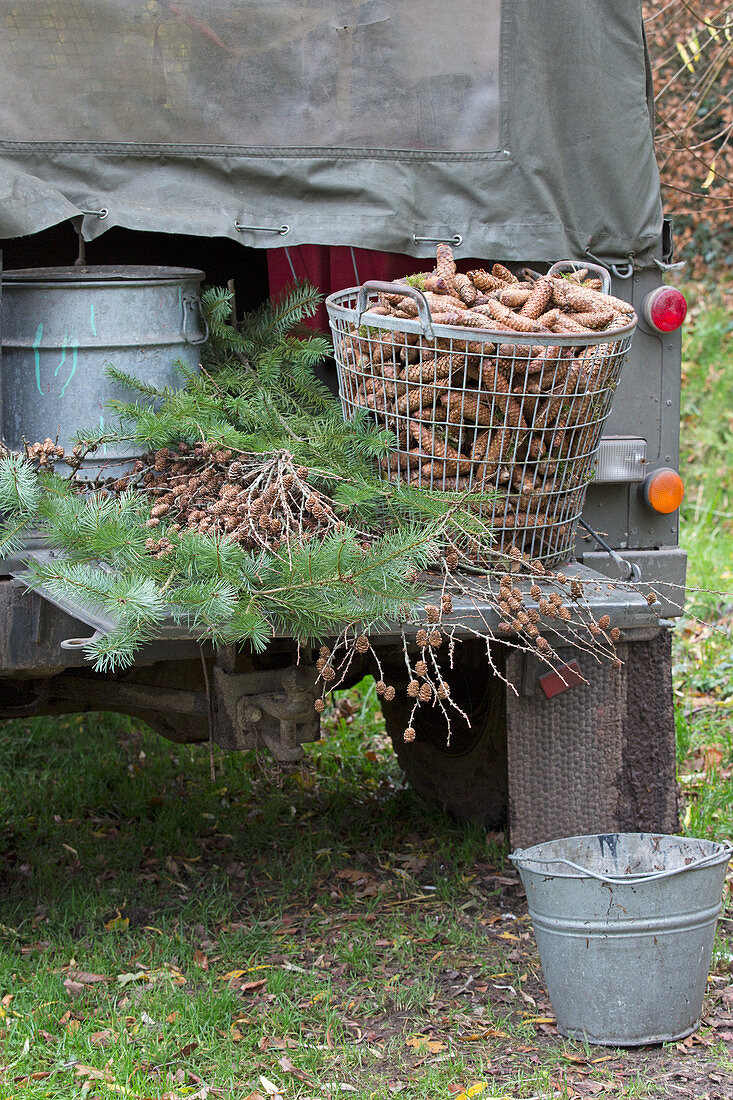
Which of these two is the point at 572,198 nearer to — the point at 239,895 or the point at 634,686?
the point at 634,686

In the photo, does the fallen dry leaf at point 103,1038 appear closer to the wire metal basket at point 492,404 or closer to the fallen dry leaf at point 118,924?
the fallen dry leaf at point 118,924

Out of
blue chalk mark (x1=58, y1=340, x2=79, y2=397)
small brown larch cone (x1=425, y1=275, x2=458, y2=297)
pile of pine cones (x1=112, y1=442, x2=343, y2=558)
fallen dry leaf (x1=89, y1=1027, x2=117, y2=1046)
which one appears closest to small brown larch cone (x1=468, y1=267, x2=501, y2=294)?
small brown larch cone (x1=425, y1=275, x2=458, y2=297)

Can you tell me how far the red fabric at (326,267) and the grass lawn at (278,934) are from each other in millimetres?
1355

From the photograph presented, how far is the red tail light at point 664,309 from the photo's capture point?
10.5 ft

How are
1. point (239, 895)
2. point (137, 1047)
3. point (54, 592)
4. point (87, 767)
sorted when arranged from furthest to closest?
1. point (87, 767)
2. point (239, 895)
3. point (137, 1047)
4. point (54, 592)

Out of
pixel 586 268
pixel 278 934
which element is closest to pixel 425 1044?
pixel 278 934

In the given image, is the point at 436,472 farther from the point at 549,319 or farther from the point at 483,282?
the point at 483,282

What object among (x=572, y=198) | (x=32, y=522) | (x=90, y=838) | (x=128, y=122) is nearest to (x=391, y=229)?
(x=572, y=198)

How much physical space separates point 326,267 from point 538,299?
881mm

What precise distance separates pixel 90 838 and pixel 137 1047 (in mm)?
1367

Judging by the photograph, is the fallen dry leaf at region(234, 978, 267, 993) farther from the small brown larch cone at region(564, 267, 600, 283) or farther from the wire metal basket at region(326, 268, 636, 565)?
the small brown larch cone at region(564, 267, 600, 283)

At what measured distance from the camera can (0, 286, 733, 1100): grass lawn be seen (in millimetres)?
2578

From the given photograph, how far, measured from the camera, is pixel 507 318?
8.64 ft

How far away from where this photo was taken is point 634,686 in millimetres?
3291
